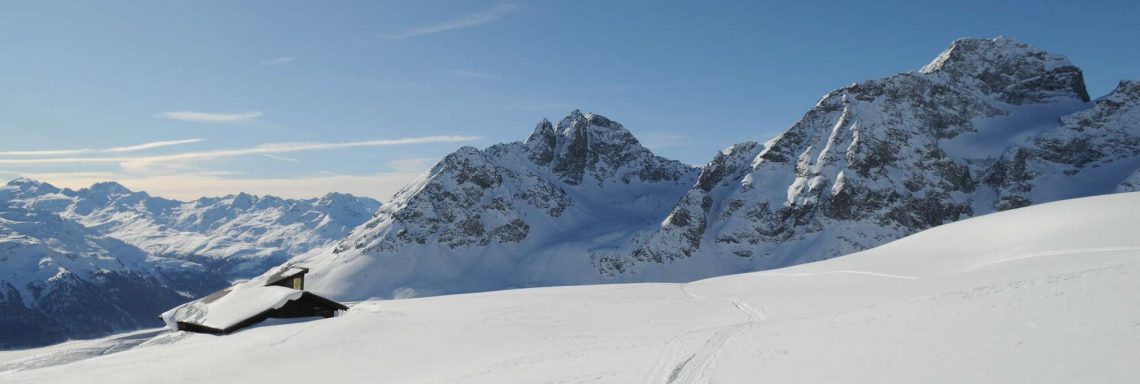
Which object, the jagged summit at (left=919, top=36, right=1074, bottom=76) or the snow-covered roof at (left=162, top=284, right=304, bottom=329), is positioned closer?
the snow-covered roof at (left=162, top=284, right=304, bottom=329)

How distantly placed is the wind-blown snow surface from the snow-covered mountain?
105545 millimetres

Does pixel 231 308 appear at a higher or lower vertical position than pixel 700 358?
higher

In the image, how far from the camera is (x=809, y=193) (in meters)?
146

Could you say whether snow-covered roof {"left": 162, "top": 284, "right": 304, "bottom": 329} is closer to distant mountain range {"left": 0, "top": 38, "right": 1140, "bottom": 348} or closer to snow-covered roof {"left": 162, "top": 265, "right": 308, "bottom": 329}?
snow-covered roof {"left": 162, "top": 265, "right": 308, "bottom": 329}

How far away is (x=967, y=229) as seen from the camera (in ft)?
124

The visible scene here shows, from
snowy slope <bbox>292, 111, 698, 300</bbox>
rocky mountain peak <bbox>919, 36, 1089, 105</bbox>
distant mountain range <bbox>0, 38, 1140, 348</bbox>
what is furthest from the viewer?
rocky mountain peak <bbox>919, 36, 1089, 105</bbox>

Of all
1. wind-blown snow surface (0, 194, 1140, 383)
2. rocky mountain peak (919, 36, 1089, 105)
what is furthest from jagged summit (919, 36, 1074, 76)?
wind-blown snow surface (0, 194, 1140, 383)

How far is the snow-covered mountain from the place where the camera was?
138625 mm

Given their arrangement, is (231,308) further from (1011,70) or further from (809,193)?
(1011,70)

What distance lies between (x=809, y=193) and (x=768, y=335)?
454 feet

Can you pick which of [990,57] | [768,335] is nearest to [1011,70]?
[990,57]

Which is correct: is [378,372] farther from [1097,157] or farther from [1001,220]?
[1097,157]

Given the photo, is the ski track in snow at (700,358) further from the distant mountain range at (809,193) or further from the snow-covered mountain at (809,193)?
the snow-covered mountain at (809,193)

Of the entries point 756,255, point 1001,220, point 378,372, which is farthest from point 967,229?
point 756,255
